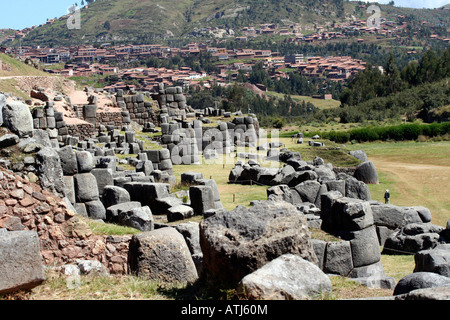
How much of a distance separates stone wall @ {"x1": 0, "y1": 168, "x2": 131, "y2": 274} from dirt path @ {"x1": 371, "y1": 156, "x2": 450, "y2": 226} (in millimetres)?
12712

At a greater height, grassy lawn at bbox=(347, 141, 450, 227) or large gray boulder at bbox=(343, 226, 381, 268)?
large gray boulder at bbox=(343, 226, 381, 268)

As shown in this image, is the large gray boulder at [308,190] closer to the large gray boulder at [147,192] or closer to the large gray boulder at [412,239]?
the large gray boulder at [412,239]

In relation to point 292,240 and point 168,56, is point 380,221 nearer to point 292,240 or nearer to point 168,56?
point 292,240

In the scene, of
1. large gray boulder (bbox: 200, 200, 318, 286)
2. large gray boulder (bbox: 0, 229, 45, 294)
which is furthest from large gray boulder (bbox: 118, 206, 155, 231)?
large gray boulder (bbox: 0, 229, 45, 294)

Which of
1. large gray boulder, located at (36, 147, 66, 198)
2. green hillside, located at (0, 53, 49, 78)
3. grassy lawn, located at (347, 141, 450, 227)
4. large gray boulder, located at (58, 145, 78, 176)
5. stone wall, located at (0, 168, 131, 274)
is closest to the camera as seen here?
stone wall, located at (0, 168, 131, 274)

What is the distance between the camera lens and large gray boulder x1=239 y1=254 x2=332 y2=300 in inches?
234

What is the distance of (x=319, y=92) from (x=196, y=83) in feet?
99.2

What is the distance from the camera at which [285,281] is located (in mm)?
6137

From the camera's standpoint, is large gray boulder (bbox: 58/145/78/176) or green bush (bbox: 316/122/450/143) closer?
large gray boulder (bbox: 58/145/78/176)

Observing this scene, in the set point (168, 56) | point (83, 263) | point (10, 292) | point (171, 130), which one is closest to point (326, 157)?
point (171, 130)

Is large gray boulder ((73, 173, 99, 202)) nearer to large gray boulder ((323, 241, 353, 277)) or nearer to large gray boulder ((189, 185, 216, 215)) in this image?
large gray boulder ((189, 185, 216, 215))

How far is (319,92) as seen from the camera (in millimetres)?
138625

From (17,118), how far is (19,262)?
6.01 metres

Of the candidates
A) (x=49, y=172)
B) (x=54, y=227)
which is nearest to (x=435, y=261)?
(x=54, y=227)
